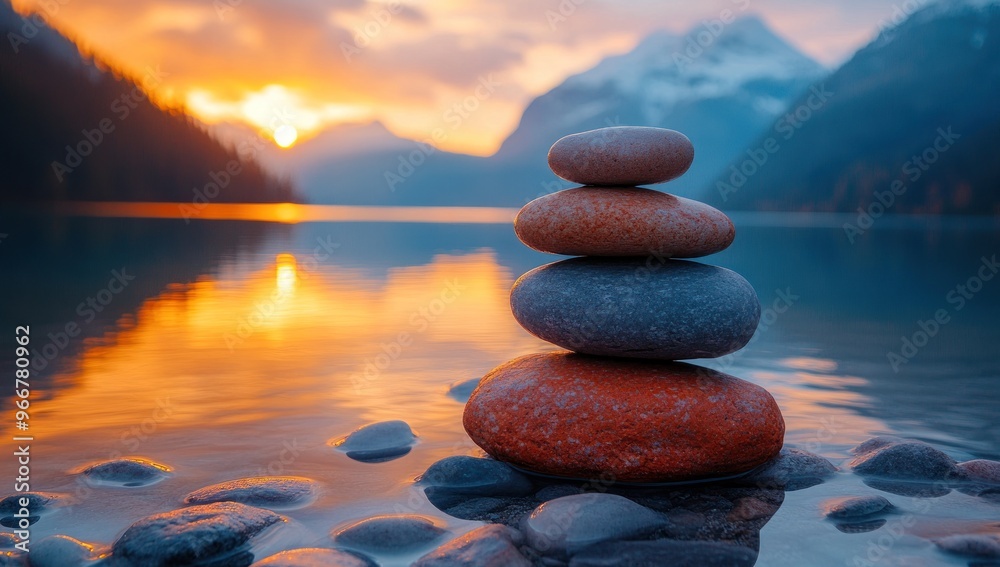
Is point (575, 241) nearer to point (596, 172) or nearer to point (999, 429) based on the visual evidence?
point (596, 172)

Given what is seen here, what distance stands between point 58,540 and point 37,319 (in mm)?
14093

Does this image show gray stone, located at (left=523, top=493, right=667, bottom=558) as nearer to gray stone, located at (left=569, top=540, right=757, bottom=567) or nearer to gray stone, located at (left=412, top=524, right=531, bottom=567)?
gray stone, located at (left=569, top=540, right=757, bottom=567)

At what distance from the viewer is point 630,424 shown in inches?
283

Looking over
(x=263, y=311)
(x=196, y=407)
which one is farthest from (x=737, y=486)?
(x=263, y=311)

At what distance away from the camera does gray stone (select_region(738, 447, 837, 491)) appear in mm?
7223

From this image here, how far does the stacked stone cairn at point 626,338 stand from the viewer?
7211 millimetres

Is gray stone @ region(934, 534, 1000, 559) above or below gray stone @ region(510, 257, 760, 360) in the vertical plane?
below

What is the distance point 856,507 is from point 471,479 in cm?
341

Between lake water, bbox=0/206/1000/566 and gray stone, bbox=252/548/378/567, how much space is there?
0.45 m

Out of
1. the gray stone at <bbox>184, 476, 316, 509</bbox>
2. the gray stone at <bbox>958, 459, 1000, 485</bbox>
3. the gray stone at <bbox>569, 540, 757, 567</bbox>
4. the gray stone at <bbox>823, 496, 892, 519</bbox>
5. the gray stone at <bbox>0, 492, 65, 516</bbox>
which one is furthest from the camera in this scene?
the gray stone at <bbox>958, 459, 1000, 485</bbox>
